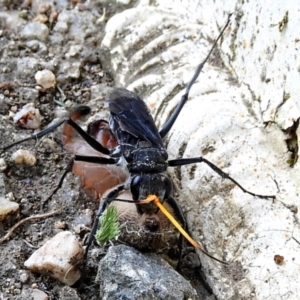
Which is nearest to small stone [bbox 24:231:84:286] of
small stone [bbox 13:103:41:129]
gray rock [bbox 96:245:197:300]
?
gray rock [bbox 96:245:197:300]

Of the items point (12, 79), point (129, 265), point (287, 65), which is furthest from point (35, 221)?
point (287, 65)

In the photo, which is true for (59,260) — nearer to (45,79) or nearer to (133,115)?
(133,115)

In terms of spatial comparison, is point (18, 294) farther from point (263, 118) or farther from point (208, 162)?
point (263, 118)

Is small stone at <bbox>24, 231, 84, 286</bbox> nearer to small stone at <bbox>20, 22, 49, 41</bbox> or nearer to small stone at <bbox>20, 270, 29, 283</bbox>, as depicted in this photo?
small stone at <bbox>20, 270, 29, 283</bbox>

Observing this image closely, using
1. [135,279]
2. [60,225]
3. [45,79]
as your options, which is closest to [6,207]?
[60,225]

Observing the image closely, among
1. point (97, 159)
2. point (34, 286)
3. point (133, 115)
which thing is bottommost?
point (34, 286)

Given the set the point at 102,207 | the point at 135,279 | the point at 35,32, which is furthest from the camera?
the point at 35,32

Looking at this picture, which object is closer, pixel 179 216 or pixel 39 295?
pixel 39 295
